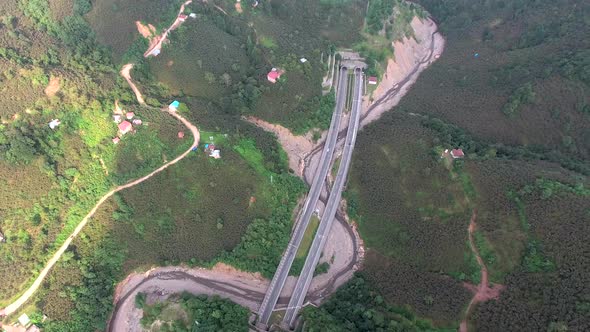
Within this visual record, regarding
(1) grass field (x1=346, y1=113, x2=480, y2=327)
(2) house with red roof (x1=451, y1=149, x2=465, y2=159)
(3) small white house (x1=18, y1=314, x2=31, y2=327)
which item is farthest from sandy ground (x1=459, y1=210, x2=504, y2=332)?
(3) small white house (x1=18, y1=314, x2=31, y2=327)

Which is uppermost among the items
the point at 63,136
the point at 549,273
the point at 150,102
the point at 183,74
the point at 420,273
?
the point at 183,74

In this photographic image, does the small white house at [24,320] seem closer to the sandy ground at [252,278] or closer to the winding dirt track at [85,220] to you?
the winding dirt track at [85,220]

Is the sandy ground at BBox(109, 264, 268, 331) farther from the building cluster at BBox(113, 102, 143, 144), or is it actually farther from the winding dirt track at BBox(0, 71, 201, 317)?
the building cluster at BBox(113, 102, 143, 144)

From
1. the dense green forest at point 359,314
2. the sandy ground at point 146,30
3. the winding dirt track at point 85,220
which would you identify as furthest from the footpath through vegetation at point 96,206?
the dense green forest at point 359,314

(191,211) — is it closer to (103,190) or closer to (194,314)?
(103,190)

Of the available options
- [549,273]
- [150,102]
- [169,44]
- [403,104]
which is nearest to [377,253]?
[549,273]

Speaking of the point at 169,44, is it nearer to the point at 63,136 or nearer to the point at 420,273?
the point at 63,136
